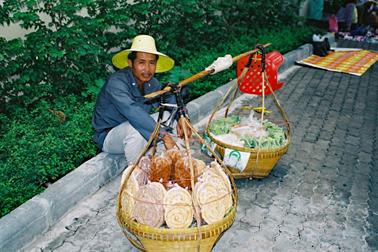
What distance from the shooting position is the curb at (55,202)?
3.09 metres

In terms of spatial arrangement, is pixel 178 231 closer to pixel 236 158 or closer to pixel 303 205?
pixel 236 158

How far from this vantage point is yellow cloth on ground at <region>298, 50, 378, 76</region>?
9875 mm

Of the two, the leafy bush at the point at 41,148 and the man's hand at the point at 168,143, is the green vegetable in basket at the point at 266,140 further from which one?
the leafy bush at the point at 41,148

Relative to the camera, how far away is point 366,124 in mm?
6277

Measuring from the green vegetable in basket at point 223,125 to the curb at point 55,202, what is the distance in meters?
1.11

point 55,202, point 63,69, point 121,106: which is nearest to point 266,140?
point 121,106

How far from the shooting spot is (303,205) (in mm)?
3982

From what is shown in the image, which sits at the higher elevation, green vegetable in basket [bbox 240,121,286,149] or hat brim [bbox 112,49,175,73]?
hat brim [bbox 112,49,175,73]

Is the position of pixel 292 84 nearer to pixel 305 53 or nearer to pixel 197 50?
pixel 197 50

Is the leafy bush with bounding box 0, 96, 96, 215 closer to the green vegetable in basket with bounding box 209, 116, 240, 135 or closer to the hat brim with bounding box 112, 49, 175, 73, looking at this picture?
the hat brim with bounding box 112, 49, 175, 73

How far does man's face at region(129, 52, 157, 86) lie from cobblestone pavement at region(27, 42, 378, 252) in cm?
123

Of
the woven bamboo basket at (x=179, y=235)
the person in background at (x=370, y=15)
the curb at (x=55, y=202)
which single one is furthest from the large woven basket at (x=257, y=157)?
the person in background at (x=370, y=15)

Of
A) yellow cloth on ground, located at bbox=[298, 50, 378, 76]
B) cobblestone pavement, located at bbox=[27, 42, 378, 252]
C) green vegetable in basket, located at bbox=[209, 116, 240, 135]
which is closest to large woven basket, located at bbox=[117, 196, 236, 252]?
cobblestone pavement, located at bbox=[27, 42, 378, 252]

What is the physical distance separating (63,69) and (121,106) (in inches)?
87.0
